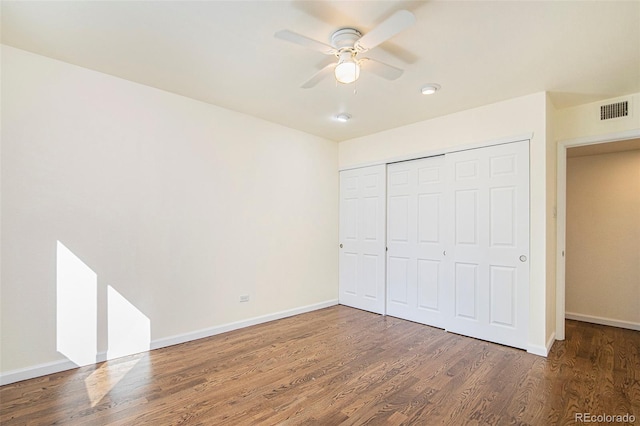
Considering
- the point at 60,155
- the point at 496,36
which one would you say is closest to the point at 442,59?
the point at 496,36

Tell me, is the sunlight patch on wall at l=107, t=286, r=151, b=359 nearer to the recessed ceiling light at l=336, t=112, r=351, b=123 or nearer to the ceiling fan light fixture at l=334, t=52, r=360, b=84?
the ceiling fan light fixture at l=334, t=52, r=360, b=84

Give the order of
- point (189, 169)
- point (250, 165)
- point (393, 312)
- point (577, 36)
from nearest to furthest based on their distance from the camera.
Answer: point (577, 36), point (189, 169), point (250, 165), point (393, 312)

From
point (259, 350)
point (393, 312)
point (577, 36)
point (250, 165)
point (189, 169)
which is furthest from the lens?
point (393, 312)

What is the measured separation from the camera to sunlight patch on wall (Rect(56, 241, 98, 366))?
276 centimetres

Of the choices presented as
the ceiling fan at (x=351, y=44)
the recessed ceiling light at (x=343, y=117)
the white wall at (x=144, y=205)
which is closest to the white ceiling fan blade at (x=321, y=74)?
the ceiling fan at (x=351, y=44)

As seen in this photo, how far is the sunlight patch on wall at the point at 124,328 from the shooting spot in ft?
9.87

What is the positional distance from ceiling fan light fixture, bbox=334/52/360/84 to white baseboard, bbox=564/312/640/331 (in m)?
4.85

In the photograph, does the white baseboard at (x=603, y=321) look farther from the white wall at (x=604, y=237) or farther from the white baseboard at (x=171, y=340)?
the white baseboard at (x=171, y=340)

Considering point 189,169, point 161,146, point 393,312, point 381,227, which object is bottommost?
point 393,312

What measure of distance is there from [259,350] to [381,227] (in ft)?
8.18

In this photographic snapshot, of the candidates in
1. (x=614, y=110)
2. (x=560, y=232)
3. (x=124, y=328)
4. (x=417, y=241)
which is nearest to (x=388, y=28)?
(x=417, y=241)

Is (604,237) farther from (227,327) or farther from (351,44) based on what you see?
(227,327)

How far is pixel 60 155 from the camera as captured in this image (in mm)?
2789

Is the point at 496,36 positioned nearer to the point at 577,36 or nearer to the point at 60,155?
the point at 577,36
